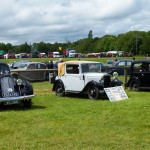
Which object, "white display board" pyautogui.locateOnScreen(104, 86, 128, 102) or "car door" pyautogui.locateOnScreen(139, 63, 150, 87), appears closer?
"white display board" pyautogui.locateOnScreen(104, 86, 128, 102)

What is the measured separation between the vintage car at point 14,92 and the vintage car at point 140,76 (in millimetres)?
7877

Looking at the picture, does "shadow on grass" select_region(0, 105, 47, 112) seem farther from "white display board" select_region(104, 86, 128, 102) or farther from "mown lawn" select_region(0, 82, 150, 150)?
"white display board" select_region(104, 86, 128, 102)

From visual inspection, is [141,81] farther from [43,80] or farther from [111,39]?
[111,39]

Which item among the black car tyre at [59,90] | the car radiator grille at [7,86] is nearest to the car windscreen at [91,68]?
the black car tyre at [59,90]

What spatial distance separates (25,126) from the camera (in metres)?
9.96

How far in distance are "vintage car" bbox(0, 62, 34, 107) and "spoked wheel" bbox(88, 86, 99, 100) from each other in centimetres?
341

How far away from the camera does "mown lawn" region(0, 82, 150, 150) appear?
7.91m

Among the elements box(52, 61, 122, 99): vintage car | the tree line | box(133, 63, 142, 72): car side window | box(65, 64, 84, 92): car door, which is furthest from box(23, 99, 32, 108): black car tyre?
the tree line

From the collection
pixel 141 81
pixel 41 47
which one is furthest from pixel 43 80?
pixel 41 47

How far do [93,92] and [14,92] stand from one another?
13.4 feet

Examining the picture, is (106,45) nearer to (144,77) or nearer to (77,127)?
(144,77)

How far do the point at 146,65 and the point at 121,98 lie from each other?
482 cm

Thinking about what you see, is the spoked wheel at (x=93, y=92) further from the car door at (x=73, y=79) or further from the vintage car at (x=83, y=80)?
the car door at (x=73, y=79)

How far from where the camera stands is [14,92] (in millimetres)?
13227
